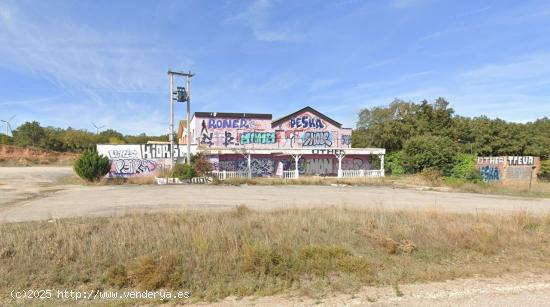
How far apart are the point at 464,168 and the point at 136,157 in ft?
94.1

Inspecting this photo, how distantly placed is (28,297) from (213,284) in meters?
2.63

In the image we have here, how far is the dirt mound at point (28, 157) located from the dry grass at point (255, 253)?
62.4m

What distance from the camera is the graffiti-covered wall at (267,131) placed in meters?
34.5

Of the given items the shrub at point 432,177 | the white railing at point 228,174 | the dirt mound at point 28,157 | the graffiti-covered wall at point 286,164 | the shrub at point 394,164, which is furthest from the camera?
the dirt mound at point 28,157

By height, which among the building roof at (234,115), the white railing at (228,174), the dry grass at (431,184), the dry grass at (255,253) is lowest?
the dry grass at (431,184)

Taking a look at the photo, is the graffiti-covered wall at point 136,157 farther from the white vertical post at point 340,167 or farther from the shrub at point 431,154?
the shrub at point 431,154

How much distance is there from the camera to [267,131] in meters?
35.8

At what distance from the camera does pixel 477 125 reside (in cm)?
4559

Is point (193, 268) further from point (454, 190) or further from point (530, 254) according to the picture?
point (454, 190)

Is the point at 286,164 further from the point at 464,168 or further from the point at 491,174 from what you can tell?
the point at 491,174

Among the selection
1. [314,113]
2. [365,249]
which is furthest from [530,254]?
[314,113]

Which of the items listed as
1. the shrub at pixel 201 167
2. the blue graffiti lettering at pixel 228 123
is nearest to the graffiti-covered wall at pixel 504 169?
the blue graffiti lettering at pixel 228 123

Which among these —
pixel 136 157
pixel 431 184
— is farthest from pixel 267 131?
pixel 431 184

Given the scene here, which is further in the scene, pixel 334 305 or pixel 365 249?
pixel 365 249
